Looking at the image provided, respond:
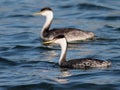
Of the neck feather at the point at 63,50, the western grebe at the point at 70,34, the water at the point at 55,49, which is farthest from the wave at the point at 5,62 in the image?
the western grebe at the point at 70,34

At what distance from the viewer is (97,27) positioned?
91.3ft

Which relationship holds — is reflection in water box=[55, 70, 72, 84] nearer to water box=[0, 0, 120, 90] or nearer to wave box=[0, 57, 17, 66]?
water box=[0, 0, 120, 90]

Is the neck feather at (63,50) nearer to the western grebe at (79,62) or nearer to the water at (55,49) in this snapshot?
the western grebe at (79,62)

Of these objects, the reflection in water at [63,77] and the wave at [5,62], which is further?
the wave at [5,62]

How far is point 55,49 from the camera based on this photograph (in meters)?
24.0

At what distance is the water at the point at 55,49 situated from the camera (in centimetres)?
1916

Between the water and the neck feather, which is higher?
the neck feather

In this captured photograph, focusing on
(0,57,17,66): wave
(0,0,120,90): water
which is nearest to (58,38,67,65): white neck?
(0,0,120,90): water

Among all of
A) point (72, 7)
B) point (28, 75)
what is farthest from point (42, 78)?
point (72, 7)

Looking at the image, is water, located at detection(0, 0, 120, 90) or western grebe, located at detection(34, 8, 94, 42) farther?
western grebe, located at detection(34, 8, 94, 42)

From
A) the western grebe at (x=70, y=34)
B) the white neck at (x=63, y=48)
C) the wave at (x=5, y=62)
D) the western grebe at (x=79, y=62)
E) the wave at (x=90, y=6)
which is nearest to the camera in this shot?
the western grebe at (x=79, y=62)

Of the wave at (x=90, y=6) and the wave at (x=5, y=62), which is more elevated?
the wave at (x=5, y=62)

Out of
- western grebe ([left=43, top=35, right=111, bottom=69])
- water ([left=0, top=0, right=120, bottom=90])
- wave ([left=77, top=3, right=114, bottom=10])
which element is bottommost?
wave ([left=77, top=3, right=114, bottom=10])

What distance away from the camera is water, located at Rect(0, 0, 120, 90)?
19156mm
